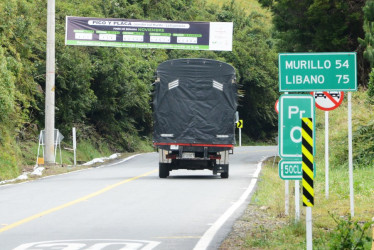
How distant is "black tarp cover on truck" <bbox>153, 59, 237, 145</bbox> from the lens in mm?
25562

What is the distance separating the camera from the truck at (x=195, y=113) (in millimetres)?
25484

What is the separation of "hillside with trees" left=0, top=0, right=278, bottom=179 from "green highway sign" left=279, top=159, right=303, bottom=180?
54.1 feet

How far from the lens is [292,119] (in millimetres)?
11414

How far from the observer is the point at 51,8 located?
107 ft

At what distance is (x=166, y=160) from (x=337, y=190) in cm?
752

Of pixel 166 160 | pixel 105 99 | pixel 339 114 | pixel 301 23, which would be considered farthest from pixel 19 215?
pixel 105 99

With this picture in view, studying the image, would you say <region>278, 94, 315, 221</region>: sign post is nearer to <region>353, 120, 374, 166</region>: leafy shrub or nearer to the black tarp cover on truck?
the black tarp cover on truck

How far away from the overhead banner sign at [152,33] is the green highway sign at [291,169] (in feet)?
91.1

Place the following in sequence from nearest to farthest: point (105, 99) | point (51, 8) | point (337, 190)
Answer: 1. point (337, 190)
2. point (51, 8)
3. point (105, 99)

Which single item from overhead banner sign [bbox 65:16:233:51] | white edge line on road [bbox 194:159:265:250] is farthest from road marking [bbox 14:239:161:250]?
overhead banner sign [bbox 65:16:233:51]

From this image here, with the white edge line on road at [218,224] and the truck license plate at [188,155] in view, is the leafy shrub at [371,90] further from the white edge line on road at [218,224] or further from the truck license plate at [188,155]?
the white edge line on road at [218,224]

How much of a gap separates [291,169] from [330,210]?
4245 mm

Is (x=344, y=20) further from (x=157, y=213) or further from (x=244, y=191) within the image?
(x=157, y=213)

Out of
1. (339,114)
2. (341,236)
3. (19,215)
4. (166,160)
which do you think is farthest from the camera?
(339,114)
